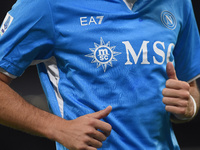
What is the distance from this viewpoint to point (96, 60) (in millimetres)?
918

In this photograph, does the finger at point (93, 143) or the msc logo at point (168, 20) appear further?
the msc logo at point (168, 20)

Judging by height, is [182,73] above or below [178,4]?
below

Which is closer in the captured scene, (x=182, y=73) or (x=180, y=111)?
(x=180, y=111)

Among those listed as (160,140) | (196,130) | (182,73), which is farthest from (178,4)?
(196,130)

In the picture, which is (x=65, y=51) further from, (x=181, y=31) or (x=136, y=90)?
(x=181, y=31)

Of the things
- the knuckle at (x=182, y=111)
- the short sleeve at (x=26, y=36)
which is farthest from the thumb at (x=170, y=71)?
the short sleeve at (x=26, y=36)

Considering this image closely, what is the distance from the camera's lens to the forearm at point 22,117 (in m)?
0.86

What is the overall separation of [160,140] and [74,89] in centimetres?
32

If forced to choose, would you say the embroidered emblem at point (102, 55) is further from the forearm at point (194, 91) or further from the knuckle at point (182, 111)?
the forearm at point (194, 91)

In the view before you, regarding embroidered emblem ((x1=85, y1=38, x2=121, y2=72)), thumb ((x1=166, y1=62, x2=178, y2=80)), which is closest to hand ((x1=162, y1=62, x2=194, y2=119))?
thumb ((x1=166, y1=62, x2=178, y2=80))

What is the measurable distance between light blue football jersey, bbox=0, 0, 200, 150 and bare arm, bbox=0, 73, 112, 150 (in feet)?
0.24

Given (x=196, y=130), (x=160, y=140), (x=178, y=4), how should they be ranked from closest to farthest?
(x=160, y=140)
(x=178, y=4)
(x=196, y=130)

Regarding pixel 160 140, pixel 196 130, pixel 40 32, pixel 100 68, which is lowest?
pixel 196 130

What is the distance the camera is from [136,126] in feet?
3.06
